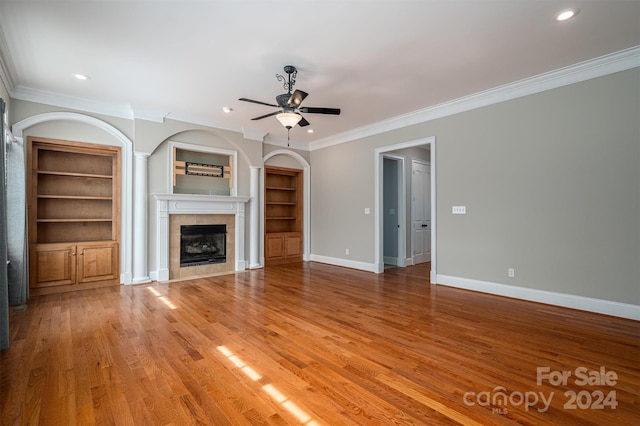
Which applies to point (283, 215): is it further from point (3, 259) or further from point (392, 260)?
point (3, 259)

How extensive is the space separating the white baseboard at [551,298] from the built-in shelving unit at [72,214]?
18.8ft

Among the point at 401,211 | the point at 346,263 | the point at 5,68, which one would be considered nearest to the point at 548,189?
the point at 401,211

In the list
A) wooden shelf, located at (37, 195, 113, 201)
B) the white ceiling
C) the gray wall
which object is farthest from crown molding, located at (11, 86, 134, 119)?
the gray wall

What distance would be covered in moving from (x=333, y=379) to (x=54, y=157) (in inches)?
221

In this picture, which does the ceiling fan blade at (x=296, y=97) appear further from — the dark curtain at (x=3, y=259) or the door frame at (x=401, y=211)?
the door frame at (x=401, y=211)

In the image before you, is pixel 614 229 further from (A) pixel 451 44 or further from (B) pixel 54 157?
(B) pixel 54 157

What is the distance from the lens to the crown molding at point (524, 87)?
135 inches

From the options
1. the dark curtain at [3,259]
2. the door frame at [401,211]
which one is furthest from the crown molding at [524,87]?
the dark curtain at [3,259]

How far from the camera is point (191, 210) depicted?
567cm

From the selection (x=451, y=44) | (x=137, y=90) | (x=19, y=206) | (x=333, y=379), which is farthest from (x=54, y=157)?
(x=451, y=44)

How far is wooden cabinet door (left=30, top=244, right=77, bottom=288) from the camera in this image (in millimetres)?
4379

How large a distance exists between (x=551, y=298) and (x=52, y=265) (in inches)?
279

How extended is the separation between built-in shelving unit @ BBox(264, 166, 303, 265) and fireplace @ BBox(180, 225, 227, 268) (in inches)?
45.2

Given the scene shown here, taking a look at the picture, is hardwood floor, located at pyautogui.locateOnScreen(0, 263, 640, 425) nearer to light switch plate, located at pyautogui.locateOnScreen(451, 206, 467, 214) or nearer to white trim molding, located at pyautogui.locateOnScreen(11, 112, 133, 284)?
white trim molding, located at pyautogui.locateOnScreen(11, 112, 133, 284)
